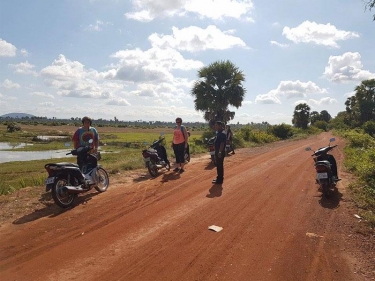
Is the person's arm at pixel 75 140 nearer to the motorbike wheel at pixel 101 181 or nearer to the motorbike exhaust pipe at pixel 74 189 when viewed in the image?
the motorbike wheel at pixel 101 181

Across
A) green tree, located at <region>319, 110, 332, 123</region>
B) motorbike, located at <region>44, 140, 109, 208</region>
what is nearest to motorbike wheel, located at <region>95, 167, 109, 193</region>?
motorbike, located at <region>44, 140, 109, 208</region>

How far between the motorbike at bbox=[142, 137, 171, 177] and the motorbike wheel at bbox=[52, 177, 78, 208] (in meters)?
3.44

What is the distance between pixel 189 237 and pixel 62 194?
3.23 meters

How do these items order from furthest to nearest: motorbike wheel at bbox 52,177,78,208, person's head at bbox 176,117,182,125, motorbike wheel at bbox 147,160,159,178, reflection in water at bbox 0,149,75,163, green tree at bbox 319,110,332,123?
green tree at bbox 319,110,332,123, reflection in water at bbox 0,149,75,163, person's head at bbox 176,117,182,125, motorbike wheel at bbox 147,160,159,178, motorbike wheel at bbox 52,177,78,208

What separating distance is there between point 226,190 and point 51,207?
4.33 metres

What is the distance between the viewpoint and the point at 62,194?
6434mm

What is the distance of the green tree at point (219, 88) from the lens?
28.6 metres

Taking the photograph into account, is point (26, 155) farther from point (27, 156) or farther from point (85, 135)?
point (85, 135)

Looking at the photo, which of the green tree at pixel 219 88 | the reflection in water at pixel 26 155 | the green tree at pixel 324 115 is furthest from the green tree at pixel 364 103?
the reflection in water at pixel 26 155

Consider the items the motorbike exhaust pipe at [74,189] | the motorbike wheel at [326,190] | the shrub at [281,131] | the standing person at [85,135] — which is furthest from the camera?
the shrub at [281,131]

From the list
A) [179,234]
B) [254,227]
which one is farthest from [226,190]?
[179,234]

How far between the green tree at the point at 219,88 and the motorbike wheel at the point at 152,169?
19208 millimetres

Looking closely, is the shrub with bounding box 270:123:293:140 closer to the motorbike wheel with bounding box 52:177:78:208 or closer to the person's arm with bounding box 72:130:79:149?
the person's arm with bounding box 72:130:79:149

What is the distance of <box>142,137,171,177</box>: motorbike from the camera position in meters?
9.89
